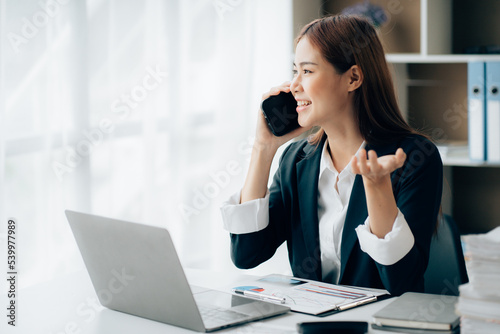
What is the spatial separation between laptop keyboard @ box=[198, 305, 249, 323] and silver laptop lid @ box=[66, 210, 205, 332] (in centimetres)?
6

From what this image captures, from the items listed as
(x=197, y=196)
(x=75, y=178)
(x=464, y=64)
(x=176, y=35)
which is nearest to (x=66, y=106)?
(x=75, y=178)

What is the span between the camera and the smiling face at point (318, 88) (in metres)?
1.66

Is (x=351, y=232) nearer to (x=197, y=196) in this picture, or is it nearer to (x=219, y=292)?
(x=219, y=292)

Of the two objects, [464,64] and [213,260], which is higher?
[464,64]

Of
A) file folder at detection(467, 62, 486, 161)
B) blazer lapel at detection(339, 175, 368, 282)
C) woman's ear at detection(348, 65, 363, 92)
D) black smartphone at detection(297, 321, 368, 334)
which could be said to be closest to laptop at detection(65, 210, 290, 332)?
Result: black smartphone at detection(297, 321, 368, 334)

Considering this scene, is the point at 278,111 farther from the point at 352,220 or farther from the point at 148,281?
the point at 148,281

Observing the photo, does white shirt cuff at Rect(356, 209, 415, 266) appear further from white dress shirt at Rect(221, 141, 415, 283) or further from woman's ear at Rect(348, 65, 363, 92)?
woman's ear at Rect(348, 65, 363, 92)

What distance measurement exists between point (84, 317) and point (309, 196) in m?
0.70

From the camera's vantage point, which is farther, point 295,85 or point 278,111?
point 278,111

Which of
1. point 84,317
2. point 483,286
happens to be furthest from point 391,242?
point 84,317

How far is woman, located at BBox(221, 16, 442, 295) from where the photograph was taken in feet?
5.17

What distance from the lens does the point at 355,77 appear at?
1.69 m

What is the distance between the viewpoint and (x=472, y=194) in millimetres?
2902

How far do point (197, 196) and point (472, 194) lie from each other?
128 centimetres
